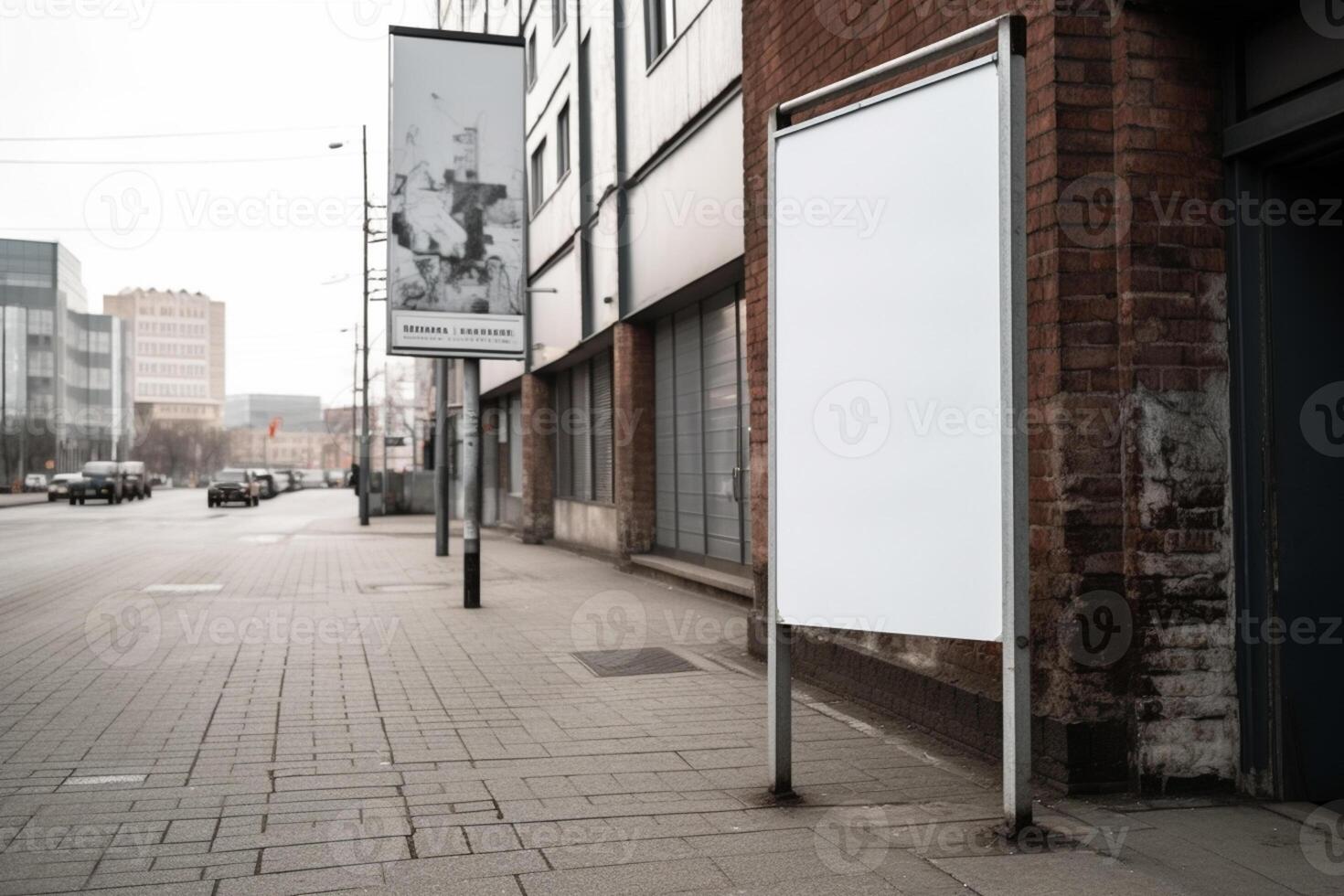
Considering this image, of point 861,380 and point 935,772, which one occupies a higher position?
point 861,380

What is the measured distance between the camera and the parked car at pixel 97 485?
170 feet

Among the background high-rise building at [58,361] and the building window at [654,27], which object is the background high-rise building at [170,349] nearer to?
the background high-rise building at [58,361]

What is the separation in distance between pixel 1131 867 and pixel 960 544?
4.02ft

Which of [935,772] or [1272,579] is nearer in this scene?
[1272,579]

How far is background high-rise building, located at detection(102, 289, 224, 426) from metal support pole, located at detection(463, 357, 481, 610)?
14537 centimetres

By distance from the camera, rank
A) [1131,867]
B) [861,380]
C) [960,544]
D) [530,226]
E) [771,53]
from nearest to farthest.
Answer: [1131,867] < [960,544] < [861,380] < [771,53] < [530,226]

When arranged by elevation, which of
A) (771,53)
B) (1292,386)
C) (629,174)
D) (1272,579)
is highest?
(629,174)

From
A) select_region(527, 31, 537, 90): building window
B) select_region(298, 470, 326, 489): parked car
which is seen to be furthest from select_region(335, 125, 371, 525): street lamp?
select_region(298, 470, 326, 489): parked car

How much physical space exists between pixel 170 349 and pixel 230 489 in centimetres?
11392

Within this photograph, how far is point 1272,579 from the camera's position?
4820 millimetres

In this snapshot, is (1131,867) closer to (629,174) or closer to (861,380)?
(861,380)

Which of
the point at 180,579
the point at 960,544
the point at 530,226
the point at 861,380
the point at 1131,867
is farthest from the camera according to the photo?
the point at 530,226

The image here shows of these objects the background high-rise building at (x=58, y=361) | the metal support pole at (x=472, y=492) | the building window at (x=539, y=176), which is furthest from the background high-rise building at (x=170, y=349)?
the metal support pole at (x=472, y=492)

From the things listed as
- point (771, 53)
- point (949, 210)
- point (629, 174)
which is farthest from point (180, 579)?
point (949, 210)
